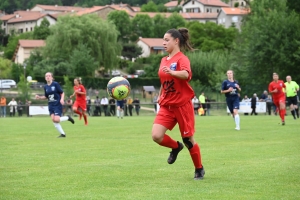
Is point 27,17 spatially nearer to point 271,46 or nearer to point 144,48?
point 144,48

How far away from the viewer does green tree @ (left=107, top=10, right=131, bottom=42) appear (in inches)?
5664

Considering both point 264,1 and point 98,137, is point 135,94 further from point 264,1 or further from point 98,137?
point 98,137

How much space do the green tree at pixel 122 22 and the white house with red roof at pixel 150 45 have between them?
5543 millimetres

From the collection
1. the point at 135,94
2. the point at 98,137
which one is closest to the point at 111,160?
the point at 98,137

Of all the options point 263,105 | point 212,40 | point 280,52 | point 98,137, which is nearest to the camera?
point 98,137

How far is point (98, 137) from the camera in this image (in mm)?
20219

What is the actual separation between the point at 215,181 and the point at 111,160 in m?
3.56

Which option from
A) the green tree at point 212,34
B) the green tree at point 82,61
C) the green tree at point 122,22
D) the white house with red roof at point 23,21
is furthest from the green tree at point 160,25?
the green tree at point 82,61

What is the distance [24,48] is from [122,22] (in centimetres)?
2573

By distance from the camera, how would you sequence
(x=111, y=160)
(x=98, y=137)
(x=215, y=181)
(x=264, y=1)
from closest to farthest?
1. (x=215, y=181)
2. (x=111, y=160)
3. (x=98, y=137)
4. (x=264, y=1)

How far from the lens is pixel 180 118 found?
1009 centimetres

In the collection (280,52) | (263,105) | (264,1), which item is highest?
(264,1)

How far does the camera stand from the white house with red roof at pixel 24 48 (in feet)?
420

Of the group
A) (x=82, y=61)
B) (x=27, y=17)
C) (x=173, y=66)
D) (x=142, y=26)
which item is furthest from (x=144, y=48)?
(x=173, y=66)
